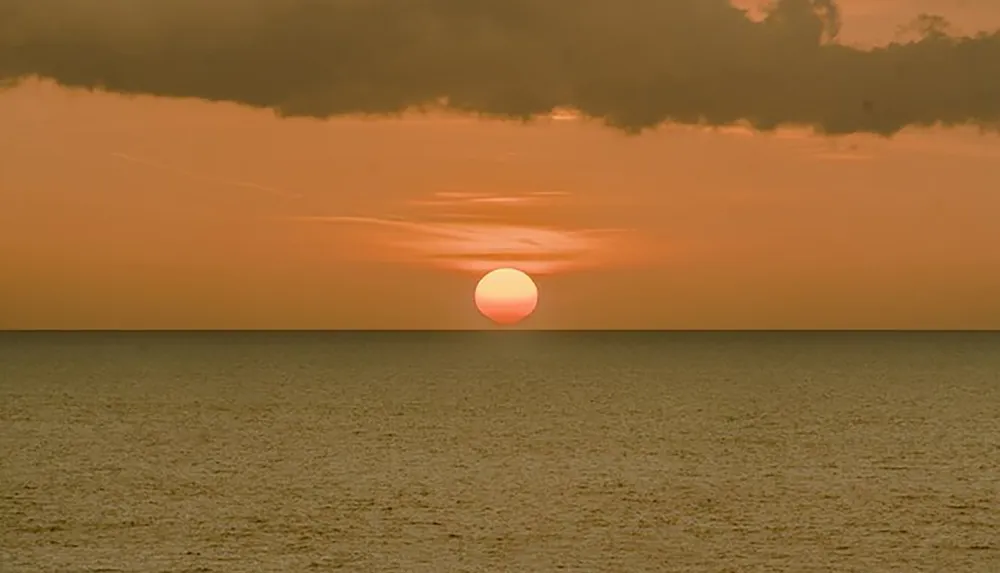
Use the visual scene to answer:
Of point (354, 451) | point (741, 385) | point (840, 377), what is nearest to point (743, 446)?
point (354, 451)

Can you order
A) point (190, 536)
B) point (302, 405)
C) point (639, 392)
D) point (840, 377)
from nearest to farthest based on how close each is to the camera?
point (190, 536), point (302, 405), point (639, 392), point (840, 377)

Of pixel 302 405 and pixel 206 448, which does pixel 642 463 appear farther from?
pixel 302 405

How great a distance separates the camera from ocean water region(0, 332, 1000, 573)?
1469 inches

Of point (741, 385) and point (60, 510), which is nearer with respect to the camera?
point (60, 510)

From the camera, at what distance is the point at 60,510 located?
4584 centimetres

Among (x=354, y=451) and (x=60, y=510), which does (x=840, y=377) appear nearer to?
(x=354, y=451)

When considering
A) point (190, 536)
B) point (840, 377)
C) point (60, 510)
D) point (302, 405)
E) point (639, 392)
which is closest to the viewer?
point (190, 536)

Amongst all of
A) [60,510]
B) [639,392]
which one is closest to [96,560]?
[60,510]

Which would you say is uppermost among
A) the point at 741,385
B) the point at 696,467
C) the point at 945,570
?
the point at 741,385

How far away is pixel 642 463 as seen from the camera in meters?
60.7

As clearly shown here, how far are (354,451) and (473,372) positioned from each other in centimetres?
10605

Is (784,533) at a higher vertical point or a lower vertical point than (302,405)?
lower

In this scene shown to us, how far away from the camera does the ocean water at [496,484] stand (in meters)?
37.3

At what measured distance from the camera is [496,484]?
52.7m
